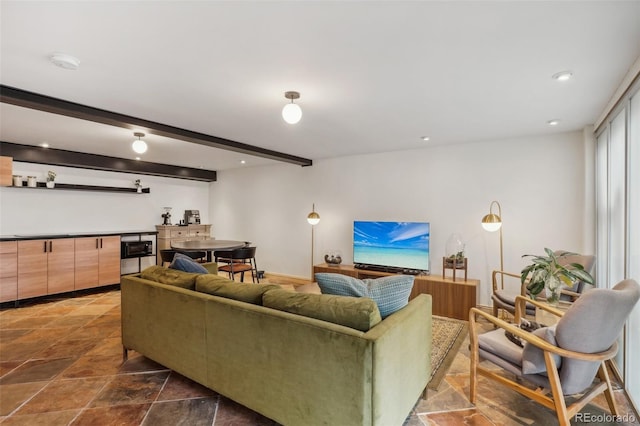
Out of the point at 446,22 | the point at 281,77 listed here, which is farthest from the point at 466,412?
the point at 281,77

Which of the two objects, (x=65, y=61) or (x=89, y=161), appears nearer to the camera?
(x=65, y=61)

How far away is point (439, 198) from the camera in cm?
475

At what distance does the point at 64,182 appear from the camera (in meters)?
5.54

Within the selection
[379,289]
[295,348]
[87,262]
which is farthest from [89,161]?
[379,289]

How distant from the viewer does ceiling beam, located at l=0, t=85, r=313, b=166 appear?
2.55 metres

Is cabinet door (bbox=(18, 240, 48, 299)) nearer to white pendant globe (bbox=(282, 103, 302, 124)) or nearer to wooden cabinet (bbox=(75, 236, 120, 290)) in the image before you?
wooden cabinet (bbox=(75, 236, 120, 290))

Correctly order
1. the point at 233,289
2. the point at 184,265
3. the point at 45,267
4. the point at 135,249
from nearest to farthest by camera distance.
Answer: the point at 233,289, the point at 184,265, the point at 45,267, the point at 135,249

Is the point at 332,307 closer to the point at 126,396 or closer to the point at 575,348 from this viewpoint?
the point at 575,348

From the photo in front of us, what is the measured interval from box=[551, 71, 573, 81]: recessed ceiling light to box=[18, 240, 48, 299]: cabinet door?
6.61 m

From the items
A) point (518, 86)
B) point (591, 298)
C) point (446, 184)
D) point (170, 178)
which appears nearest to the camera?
point (591, 298)

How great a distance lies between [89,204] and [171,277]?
4.53 meters

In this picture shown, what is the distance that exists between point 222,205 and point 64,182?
301 cm

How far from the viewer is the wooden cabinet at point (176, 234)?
266 inches

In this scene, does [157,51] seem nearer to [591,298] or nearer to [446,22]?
[446,22]
